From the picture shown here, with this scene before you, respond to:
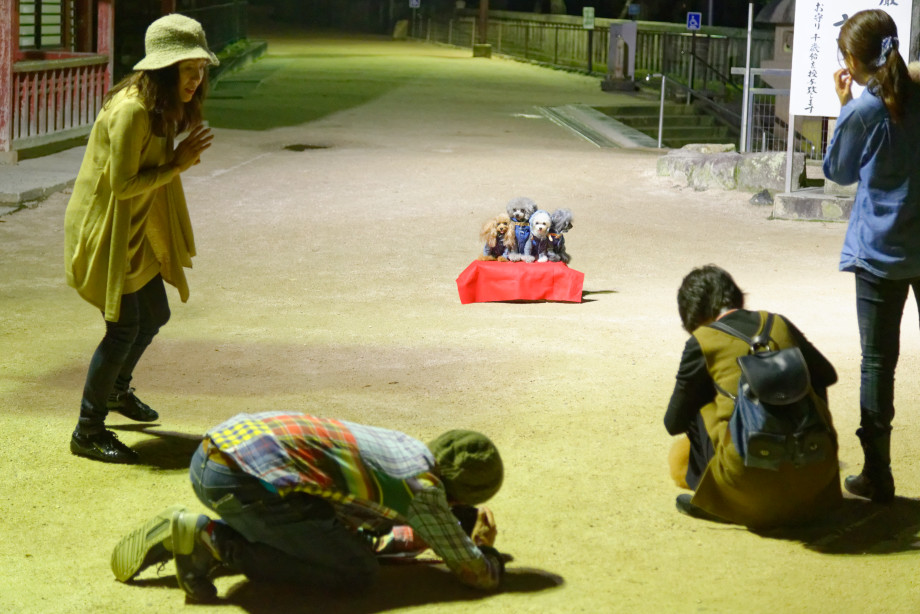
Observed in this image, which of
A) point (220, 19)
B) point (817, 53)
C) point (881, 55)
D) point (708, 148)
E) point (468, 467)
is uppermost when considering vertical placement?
point (220, 19)

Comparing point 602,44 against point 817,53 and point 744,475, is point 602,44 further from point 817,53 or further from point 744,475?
point 744,475

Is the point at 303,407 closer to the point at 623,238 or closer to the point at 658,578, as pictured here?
the point at 658,578

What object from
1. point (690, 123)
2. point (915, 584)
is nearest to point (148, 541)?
point (915, 584)

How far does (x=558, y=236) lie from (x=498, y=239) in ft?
1.47

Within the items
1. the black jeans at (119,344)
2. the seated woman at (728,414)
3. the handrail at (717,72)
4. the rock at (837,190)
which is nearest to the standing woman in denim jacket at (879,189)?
the seated woman at (728,414)

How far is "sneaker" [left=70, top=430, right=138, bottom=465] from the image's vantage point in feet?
15.4

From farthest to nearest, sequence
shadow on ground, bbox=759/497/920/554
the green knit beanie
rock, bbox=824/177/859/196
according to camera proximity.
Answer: rock, bbox=824/177/859/196, shadow on ground, bbox=759/497/920/554, the green knit beanie

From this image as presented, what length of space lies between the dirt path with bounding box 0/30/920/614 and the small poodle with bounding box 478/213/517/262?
45 cm

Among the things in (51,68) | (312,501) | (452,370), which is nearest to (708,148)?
(51,68)

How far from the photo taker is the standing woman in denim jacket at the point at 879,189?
13.4ft

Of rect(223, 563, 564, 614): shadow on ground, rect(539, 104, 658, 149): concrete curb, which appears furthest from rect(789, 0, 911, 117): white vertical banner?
rect(223, 563, 564, 614): shadow on ground

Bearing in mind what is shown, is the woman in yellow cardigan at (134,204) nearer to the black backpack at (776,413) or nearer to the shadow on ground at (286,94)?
the black backpack at (776,413)

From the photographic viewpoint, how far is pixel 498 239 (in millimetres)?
8281

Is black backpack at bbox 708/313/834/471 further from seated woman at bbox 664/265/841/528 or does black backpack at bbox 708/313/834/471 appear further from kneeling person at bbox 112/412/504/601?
kneeling person at bbox 112/412/504/601
